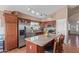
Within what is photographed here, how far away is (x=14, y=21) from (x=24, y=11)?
23cm

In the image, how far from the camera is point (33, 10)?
85.4 inches

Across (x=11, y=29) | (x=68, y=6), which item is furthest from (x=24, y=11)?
→ (x=68, y=6)

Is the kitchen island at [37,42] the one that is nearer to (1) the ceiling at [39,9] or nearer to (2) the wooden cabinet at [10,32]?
(2) the wooden cabinet at [10,32]

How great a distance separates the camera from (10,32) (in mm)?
2146

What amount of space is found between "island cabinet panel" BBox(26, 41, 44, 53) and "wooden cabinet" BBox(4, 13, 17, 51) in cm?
21

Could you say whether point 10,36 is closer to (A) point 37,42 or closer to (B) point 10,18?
(B) point 10,18

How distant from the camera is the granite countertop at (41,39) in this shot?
2.15 metres

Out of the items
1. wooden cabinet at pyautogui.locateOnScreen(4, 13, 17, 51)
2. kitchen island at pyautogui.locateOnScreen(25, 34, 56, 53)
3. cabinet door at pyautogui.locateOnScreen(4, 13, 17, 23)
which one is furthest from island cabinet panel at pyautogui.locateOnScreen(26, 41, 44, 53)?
cabinet door at pyautogui.locateOnScreen(4, 13, 17, 23)

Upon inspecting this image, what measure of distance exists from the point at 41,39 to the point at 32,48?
0.69 feet

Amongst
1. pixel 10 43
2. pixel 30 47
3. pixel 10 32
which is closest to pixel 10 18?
pixel 10 32

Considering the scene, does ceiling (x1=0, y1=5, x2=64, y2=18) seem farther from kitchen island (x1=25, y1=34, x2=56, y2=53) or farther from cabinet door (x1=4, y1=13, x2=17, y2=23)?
kitchen island (x1=25, y1=34, x2=56, y2=53)

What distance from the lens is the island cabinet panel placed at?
215 centimetres

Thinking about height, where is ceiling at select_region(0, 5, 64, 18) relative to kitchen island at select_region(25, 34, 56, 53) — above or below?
above

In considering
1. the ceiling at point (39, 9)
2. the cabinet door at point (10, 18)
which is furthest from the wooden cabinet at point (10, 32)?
the ceiling at point (39, 9)
